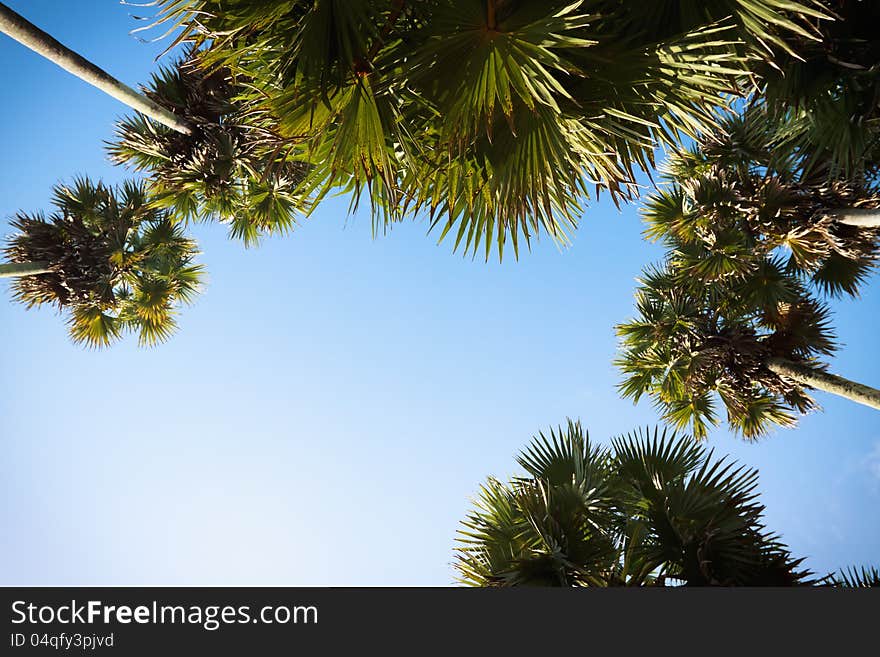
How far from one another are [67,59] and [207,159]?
2.38m

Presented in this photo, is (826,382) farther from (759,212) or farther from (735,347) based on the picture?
(759,212)

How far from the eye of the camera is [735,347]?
6.59 metres

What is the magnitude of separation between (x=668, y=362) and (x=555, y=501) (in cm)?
463

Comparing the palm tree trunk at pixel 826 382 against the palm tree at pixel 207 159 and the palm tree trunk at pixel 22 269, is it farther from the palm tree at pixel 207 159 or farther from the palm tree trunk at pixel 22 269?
the palm tree trunk at pixel 22 269

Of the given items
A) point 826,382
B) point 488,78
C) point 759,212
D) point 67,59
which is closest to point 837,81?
point 759,212

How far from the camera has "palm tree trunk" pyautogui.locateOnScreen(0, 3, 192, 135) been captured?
2.97 m

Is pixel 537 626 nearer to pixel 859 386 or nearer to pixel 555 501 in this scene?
pixel 555 501

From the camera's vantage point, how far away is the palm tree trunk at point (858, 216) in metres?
4.79

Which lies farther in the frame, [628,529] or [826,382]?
[826,382]

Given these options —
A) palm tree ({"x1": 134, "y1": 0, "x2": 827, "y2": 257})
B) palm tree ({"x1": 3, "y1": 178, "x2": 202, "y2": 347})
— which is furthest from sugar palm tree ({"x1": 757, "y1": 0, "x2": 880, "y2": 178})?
palm tree ({"x1": 3, "y1": 178, "x2": 202, "y2": 347})

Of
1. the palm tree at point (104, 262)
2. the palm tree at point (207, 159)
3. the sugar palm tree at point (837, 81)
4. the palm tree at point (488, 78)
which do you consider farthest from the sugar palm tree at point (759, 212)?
the palm tree at point (104, 262)

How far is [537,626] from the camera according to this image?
1965mm

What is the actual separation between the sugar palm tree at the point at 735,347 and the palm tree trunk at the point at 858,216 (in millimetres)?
1191

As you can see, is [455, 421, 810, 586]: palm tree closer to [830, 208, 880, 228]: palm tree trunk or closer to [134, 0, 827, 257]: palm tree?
[134, 0, 827, 257]: palm tree
